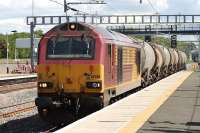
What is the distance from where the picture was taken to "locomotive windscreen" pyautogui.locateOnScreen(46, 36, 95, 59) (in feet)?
54.4

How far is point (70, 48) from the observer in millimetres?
16719

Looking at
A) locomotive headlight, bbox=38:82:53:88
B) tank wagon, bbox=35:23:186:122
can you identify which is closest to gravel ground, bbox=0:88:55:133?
tank wagon, bbox=35:23:186:122

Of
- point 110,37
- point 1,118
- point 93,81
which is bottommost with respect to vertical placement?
point 1,118

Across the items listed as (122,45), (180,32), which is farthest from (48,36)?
(180,32)

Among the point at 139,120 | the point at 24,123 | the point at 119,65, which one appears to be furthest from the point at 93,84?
the point at 24,123

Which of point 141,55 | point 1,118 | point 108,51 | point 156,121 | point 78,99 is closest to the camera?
point 156,121

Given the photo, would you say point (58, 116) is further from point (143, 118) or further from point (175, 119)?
point (175, 119)

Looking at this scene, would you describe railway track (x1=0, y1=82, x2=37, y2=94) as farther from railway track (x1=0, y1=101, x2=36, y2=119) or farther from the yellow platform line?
the yellow platform line

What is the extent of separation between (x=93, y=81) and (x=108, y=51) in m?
1.47

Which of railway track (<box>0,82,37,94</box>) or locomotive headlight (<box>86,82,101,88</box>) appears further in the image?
railway track (<box>0,82,37,94</box>)

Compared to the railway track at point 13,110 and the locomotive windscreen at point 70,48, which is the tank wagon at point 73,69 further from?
the railway track at point 13,110

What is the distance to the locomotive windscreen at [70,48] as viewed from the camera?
54.4ft

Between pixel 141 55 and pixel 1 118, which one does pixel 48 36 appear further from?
pixel 141 55

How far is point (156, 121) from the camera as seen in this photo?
13.7 m
